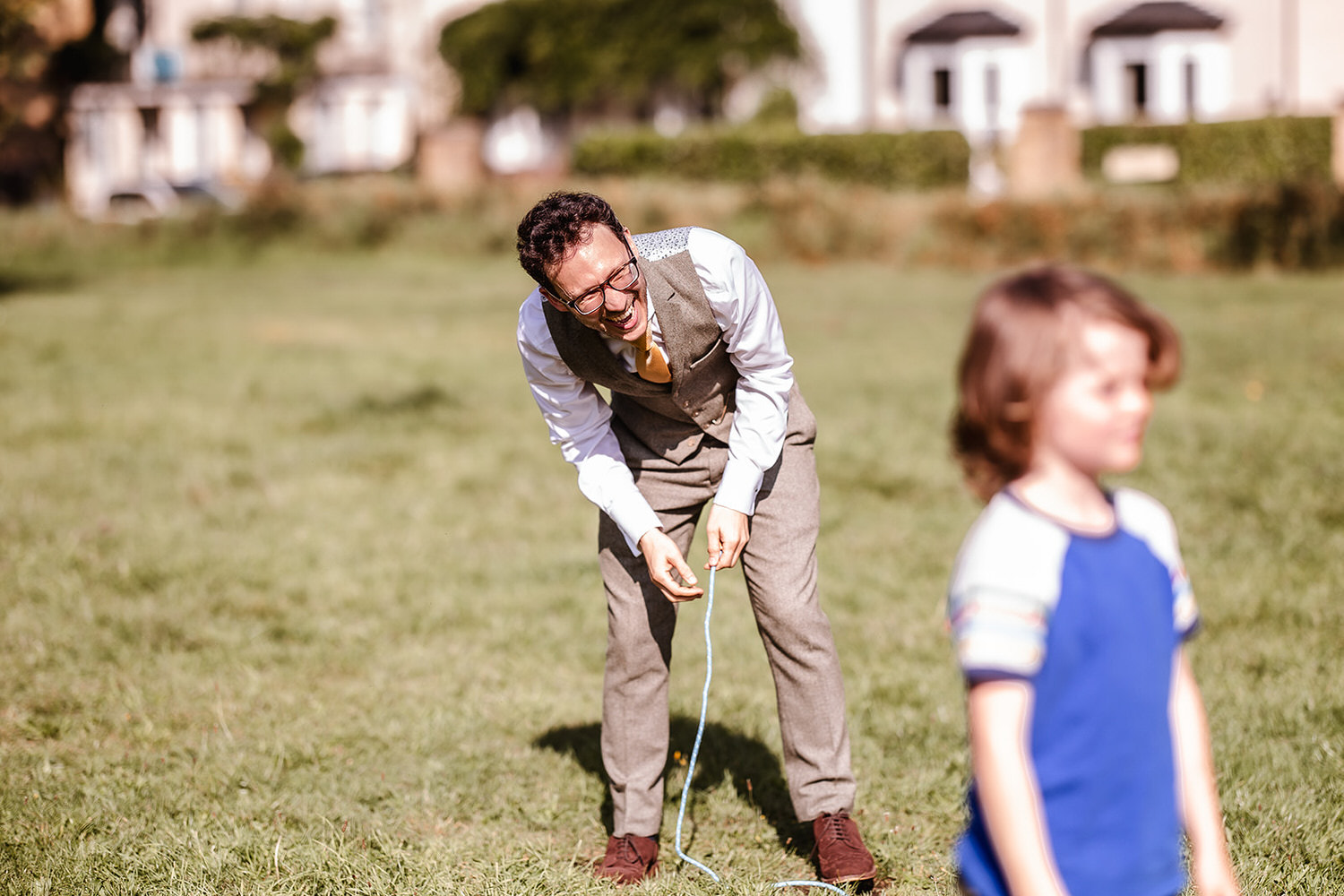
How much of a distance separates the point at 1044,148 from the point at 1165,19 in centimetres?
882

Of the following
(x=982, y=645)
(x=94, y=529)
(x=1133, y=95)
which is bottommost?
(x=94, y=529)

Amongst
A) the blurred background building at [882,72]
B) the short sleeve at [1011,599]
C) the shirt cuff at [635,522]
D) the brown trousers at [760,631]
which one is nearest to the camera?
the short sleeve at [1011,599]

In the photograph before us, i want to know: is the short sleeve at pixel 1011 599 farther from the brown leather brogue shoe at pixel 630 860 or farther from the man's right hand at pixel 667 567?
the brown leather brogue shoe at pixel 630 860

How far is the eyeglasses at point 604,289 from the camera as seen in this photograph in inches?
114

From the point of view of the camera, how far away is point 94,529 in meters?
6.85

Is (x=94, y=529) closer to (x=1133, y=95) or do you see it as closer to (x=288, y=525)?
(x=288, y=525)

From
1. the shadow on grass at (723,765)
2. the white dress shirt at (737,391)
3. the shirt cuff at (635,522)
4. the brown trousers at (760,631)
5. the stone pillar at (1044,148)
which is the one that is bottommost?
the shadow on grass at (723,765)

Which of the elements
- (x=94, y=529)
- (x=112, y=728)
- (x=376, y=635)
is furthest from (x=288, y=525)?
(x=112, y=728)

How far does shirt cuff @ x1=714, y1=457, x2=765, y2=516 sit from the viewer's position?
124 inches

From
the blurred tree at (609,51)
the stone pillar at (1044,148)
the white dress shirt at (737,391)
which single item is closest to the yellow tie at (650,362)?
the white dress shirt at (737,391)

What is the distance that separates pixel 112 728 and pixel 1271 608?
15.2 feet

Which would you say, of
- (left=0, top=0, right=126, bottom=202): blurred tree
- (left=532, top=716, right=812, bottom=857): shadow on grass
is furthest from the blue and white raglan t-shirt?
(left=0, top=0, right=126, bottom=202): blurred tree

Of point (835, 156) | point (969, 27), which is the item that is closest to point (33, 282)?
point (835, 156)

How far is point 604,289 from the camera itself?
2891mm
